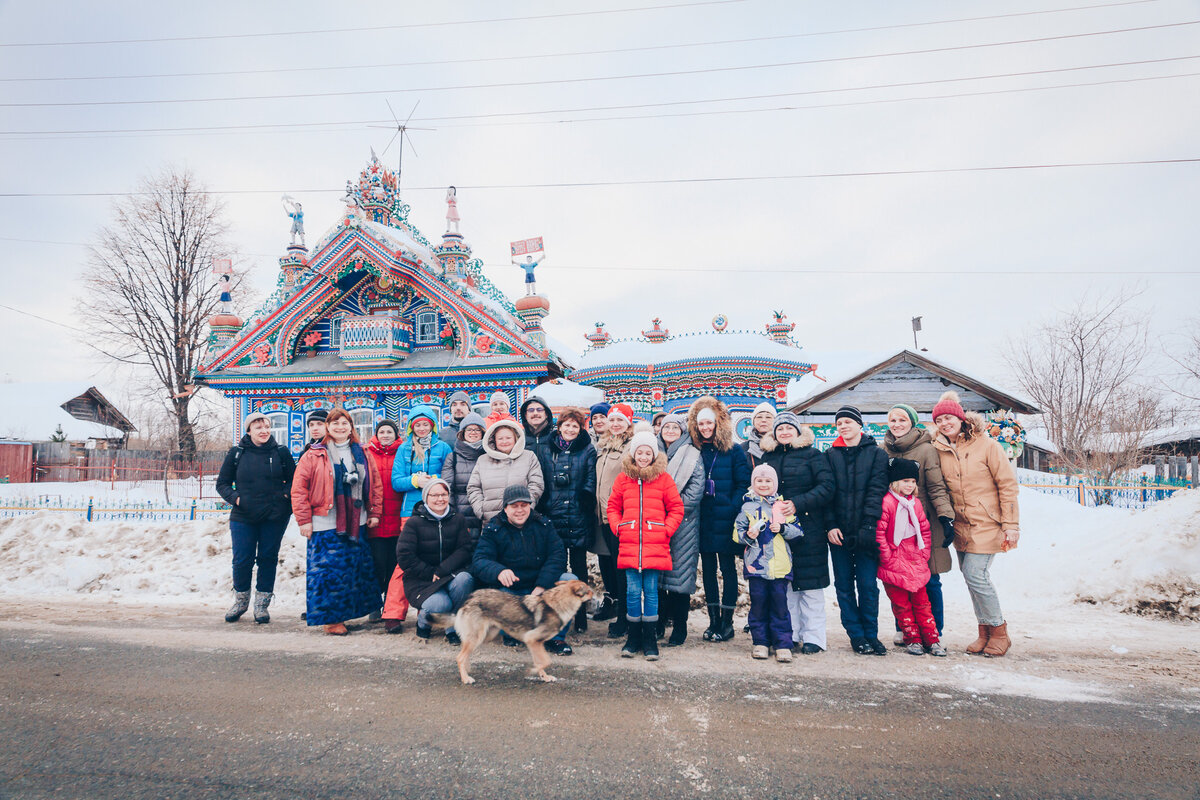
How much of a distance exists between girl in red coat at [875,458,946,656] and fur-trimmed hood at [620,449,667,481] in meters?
1.82

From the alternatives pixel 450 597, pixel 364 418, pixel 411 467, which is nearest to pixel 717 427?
pixel 450 597

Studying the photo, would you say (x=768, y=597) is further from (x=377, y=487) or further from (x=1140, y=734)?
(x=377, y=487)

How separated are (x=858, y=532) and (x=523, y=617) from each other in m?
2.76

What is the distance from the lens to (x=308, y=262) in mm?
15828

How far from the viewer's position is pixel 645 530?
4.90 meters

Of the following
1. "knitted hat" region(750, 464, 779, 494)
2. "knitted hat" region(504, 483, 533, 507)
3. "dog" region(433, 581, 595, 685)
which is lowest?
"dog" region(433, 581, 595, 685)

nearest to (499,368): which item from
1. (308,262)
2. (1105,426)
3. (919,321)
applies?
(308,262)

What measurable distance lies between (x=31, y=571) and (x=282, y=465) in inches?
199

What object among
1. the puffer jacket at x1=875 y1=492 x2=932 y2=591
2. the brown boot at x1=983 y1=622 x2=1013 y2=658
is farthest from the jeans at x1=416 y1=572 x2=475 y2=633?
the brown boot at x1=983 y1=622 x2=1013 y2=658

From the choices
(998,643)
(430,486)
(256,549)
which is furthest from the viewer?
(256,549)

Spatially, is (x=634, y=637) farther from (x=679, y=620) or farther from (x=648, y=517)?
(x=648, y=517)

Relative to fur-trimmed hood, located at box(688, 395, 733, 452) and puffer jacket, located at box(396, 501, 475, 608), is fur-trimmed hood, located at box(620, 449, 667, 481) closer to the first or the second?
fur-trimmed hood, located at box(688, 395, 733, 452)

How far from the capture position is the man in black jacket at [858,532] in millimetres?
5000

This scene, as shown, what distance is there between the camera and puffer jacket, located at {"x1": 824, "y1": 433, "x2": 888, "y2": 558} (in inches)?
197
